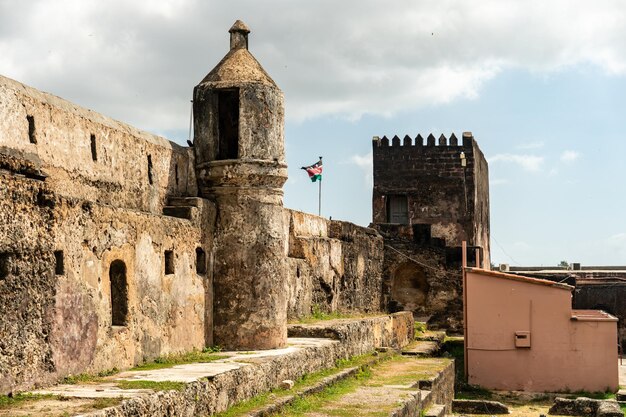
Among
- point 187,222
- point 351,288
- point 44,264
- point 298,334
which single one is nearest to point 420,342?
point 351,288

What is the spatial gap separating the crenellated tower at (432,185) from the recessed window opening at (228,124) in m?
20.7

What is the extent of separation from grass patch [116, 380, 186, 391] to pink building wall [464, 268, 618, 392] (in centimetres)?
1317

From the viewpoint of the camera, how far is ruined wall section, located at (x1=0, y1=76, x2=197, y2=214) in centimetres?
879


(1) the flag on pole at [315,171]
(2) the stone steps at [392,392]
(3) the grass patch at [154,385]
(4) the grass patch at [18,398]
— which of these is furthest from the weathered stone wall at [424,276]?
(4) the grass patch at [18,398]

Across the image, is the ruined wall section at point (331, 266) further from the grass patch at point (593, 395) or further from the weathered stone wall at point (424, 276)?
the grass patch at point (593, 395)

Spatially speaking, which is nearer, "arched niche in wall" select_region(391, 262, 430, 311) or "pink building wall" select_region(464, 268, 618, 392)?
"pink building wall" select_region(464, 268, 618, 392)

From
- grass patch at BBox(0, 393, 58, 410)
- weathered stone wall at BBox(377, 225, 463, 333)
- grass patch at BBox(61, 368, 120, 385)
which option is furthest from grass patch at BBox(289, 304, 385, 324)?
grass patch at BBox(0, 393, 58, 410)

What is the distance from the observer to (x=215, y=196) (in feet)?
41.2

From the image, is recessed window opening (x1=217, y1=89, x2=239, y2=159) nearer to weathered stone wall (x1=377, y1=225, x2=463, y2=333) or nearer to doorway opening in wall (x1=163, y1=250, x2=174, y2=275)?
doorway opening in wall (x1=163, y1=250, x2=174, y2=275)

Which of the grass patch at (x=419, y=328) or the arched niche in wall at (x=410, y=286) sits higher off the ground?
the arched niche in wall at (x=410, y=286)

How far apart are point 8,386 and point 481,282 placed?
14.7 m

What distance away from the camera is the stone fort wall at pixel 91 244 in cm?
812

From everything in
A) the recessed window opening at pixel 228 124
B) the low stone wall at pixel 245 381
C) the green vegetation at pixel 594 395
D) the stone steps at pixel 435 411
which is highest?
the recessed window opening at pixel 228 124

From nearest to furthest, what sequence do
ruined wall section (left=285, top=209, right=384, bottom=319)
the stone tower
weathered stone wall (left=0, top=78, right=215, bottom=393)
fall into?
weathered stone wall (left=0, top=78, right=215, bottom=393) < the stone tower < ruined wall section (left=285, top=209, right=384, bottom=319)
